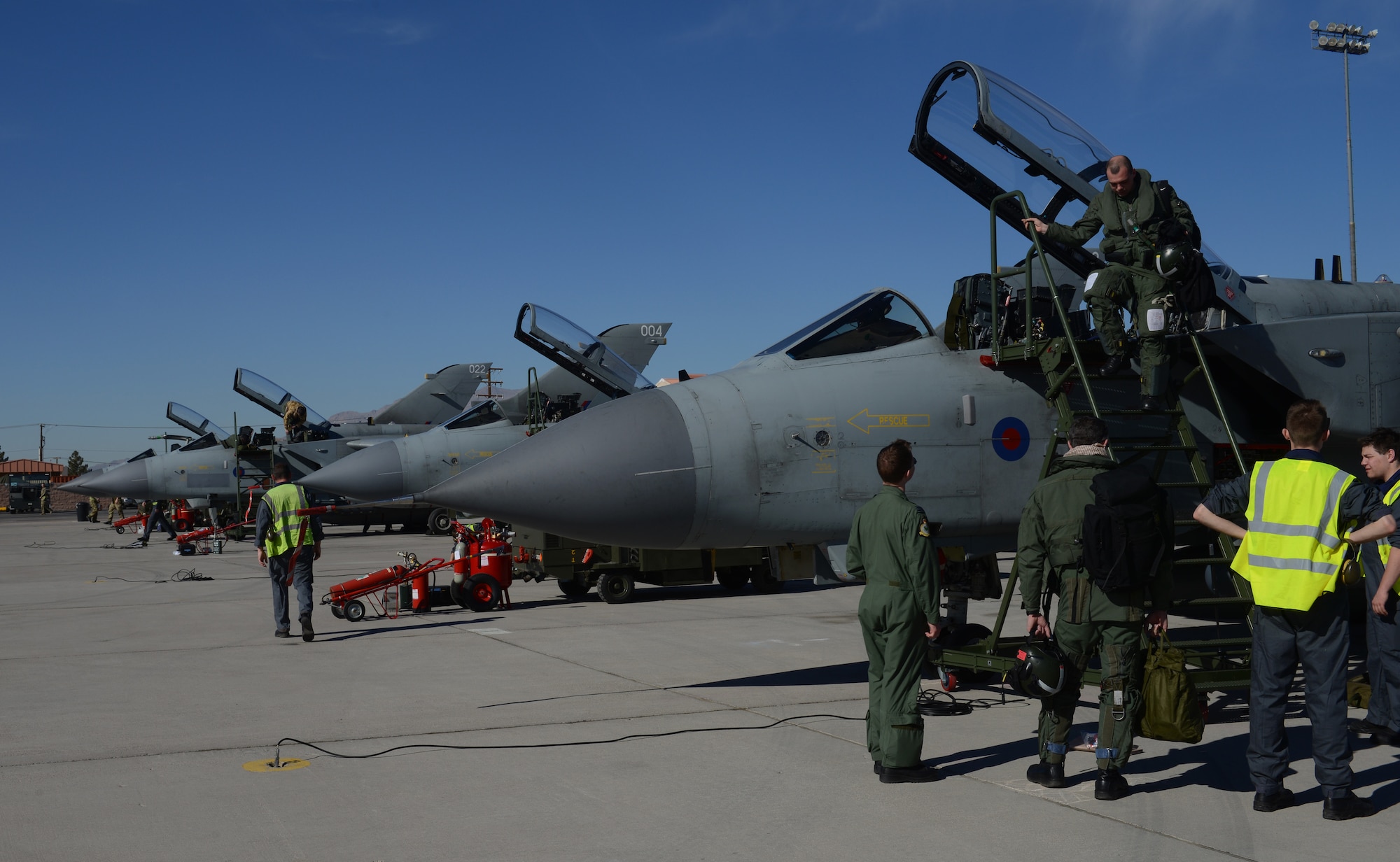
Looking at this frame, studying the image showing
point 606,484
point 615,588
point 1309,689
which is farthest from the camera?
point 615,588

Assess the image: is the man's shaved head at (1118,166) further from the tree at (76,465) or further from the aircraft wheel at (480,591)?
the tree at (76,465)

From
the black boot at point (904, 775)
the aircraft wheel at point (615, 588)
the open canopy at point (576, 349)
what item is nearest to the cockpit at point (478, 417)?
the open canopy at point (576, 349)

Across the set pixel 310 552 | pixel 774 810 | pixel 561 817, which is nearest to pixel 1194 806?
pixel 774 810

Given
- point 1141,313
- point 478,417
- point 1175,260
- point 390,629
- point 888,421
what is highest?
point 478,417

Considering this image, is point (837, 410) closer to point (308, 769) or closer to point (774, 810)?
point (774, 810)

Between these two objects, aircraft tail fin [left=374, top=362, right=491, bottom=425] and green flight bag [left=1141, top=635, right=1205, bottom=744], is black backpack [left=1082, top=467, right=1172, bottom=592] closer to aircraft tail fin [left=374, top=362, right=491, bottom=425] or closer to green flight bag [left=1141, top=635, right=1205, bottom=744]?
green flight bag [left=1141, top=635, right=1205, bottom=744]

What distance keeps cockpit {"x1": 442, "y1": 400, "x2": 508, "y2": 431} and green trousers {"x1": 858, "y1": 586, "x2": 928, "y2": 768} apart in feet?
62.6

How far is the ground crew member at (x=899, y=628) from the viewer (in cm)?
502

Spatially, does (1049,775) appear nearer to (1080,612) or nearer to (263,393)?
(1080,612)

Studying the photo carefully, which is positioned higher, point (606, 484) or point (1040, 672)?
point (606, 484)

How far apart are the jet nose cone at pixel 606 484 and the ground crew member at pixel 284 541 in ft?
15.0

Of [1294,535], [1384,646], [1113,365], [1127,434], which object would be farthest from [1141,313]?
[1294,535]

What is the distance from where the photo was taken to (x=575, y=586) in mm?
14078

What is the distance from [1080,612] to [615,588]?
9130 millimetres
